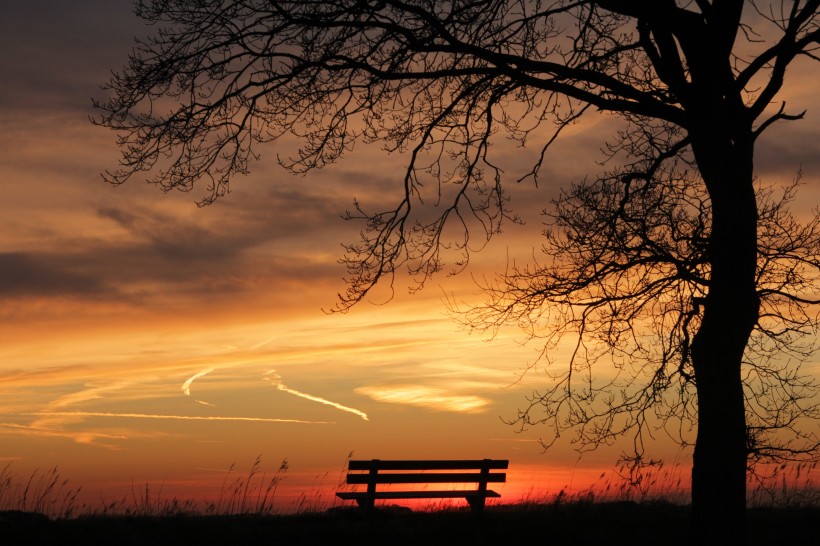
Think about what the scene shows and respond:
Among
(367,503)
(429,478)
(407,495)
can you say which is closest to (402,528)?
(367,503)

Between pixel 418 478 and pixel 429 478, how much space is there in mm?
200

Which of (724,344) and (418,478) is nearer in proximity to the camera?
(724,344)

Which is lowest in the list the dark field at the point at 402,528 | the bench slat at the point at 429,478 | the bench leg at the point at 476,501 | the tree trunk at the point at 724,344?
the dark field at the point at 402,528

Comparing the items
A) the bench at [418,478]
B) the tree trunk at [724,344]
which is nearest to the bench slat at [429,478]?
the bench at [418,478]

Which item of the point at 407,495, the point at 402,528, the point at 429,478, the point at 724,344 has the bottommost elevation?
the point at 402,528

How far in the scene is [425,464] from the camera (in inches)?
577

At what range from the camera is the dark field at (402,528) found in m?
11.4

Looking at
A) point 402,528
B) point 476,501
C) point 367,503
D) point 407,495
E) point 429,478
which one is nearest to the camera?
point 402,528

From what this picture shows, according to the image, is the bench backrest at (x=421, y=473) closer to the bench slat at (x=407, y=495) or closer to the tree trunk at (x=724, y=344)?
the bench slat at (x=407, y=495)

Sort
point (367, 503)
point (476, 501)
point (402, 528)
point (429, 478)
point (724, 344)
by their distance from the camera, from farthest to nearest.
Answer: point (476, 501)
point (429, 478)
point (367, 503)
point (402, 528)
point (724, 344)

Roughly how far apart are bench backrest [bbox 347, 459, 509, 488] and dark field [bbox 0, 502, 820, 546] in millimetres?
574

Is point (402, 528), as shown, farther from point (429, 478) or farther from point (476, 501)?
point (476, 501)

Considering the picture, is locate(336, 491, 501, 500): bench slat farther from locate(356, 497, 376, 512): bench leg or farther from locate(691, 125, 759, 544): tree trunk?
locate(691, 125, 759, 544): tree trunk

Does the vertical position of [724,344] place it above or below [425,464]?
above
